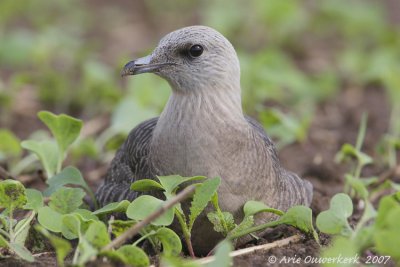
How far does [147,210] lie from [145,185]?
288 millimetres

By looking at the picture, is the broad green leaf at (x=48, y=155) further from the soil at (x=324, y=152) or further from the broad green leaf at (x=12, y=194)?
the broad green leaf at (x=12, y=194)

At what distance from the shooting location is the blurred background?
767 centimetres

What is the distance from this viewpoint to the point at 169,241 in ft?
15.6

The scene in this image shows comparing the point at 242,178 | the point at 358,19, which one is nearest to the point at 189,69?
the point at 242,178

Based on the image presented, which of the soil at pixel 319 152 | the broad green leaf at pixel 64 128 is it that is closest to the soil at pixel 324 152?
the soil at pixel 319 152

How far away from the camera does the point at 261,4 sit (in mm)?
10906

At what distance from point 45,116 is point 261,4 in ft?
18.2

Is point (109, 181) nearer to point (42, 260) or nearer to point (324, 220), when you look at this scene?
point (42, 260)

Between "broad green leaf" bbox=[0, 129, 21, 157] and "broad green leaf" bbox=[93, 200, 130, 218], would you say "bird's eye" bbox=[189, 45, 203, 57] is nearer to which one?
"broad green leaf" bbox=[93, 200, 130, 218]

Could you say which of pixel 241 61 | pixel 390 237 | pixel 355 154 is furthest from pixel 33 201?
pixel 241 61

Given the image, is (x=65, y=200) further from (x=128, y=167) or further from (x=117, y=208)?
(x=128, y=167)

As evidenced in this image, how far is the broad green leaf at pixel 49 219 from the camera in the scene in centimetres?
484

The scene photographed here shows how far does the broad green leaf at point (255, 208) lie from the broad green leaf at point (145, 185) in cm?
49

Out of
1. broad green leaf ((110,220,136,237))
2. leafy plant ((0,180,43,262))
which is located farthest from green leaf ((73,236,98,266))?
leafy plant ((0,180,43,262))
